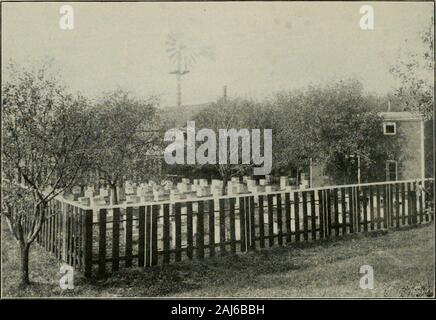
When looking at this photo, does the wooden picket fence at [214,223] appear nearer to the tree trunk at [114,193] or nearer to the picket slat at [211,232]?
the picket slat at [211,232]

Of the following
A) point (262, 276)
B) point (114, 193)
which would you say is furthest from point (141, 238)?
point (114, 193)

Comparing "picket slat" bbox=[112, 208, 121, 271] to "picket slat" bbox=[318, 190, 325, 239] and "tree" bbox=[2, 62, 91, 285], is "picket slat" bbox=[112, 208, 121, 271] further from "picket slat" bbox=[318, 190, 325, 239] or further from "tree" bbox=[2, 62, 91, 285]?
"picket slat" bbox=[318, 190, 325, 239]

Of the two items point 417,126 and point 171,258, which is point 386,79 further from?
point 171,258

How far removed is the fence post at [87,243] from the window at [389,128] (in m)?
7.54

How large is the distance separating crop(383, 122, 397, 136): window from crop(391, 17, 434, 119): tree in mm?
3236

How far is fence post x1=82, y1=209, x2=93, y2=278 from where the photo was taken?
5.78 metres

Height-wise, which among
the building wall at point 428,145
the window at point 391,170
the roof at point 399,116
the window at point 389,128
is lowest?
the window at point 391,170

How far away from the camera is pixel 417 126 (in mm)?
9141

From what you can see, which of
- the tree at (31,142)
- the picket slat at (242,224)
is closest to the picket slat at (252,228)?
the picket slat at (242,224)

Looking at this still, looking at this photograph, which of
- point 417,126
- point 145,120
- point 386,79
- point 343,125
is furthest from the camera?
point 343,125

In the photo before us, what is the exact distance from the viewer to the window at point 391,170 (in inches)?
368

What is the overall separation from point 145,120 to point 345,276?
5922mm
